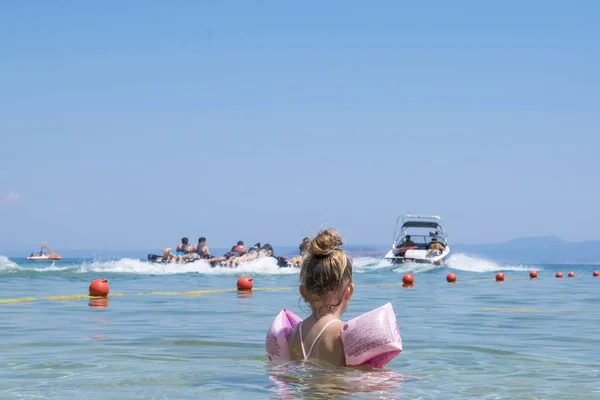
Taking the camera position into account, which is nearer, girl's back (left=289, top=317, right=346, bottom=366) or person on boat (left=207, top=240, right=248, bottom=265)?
girl's back (left=289, top=317, right=346, bottom=366)

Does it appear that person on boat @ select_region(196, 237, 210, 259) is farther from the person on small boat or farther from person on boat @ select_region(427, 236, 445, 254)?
person on boat @ select_region(427, 236, 445, 254)

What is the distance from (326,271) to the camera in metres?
5.19

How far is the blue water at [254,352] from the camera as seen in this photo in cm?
525

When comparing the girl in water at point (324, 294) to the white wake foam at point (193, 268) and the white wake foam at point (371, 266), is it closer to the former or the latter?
the white wake foam at point (193, 268)

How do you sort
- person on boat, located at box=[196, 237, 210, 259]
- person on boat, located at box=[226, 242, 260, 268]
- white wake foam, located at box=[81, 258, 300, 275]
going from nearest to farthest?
white wake foam, located at box=[81, 258, 300, 275]
person on boat, located at box=[226, 242, 260, 268]
person on boat, located at box=[196, 237, 210, 259]

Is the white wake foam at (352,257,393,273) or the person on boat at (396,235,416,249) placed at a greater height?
the person on boat at (396,235,416,249)

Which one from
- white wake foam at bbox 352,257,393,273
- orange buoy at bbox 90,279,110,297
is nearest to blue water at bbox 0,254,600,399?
orange buoy at bbox 90,279,110,297

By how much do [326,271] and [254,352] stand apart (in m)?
2.75

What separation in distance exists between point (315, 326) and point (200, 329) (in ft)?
15.1

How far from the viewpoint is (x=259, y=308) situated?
13250 millimetres

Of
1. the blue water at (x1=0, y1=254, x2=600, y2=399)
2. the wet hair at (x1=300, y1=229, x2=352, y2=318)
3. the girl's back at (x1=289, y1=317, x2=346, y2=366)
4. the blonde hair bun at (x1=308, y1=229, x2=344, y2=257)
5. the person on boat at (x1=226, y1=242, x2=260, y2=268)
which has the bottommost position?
the blue water at (x1=0, y1=254, x2=600, y2=399)

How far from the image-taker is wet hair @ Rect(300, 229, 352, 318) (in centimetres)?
513

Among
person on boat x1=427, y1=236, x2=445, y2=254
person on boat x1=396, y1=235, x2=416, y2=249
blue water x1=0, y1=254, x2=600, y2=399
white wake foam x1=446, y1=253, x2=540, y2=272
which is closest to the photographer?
blue water x1=0, y1=254, x2=600, y2=399

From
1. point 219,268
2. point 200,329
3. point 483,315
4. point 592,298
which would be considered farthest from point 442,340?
point 219,268
